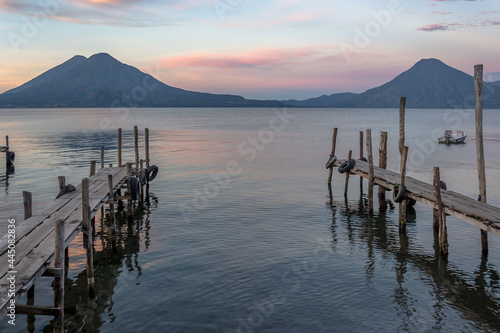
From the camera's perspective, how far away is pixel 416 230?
20281mm

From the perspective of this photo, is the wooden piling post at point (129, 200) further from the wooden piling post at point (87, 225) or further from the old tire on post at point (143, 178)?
the wooden piling post at point (87, 225)

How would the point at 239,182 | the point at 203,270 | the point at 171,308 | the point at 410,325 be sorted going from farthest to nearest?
the point at 239,182
the point at 203,270
the point at 171,308
the point at 410,325

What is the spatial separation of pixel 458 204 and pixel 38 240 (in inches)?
561

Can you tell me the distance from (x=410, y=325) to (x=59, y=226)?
948cm

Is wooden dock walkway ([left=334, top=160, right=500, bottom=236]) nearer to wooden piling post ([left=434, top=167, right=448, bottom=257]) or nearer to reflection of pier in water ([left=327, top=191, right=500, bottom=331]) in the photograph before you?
wooden piling post ([left=434, top=167, right=448, bottom=257])

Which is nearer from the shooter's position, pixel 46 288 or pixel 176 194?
pixel 46 288

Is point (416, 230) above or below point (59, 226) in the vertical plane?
below

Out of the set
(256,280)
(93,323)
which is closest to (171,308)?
(93,323)

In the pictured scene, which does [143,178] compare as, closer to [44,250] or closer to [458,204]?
[44,250]

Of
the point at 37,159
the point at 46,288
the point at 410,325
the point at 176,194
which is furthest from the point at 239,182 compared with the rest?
the point at 37,159

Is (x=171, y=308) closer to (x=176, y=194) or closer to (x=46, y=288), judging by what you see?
(x=46, y=288)

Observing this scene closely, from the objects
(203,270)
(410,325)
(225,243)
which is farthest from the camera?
(225,243)

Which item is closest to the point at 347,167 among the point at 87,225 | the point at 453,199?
the point at 453,199

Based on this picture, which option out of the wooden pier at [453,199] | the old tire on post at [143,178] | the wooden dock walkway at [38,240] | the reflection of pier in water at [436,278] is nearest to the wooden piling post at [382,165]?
the wooden pier at [453,199]
